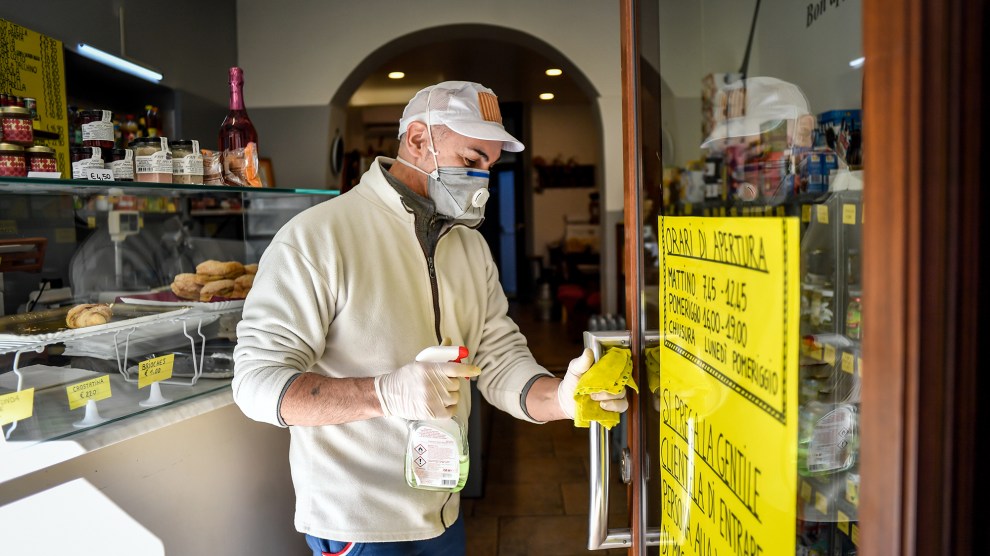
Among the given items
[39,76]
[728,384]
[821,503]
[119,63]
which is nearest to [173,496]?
[728,384]

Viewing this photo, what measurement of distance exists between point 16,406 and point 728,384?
55.1 inches

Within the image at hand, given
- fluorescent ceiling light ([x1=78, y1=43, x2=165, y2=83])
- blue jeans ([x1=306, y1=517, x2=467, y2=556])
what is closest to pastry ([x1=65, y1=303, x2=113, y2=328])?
blue jeans ([x1=306, y1=517, x2=467, y2=556])

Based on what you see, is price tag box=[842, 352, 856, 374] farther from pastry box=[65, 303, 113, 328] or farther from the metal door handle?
pastry box=[65, 303, 113, 328]

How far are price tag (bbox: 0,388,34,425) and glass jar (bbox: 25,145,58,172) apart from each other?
504mm

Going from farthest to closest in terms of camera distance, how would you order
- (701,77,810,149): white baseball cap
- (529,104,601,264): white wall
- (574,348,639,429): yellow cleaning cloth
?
(529,104,601,264): white wall
(574,348,639,429): yellow cleaning cloth
(701,77,810,149): white baseball cap

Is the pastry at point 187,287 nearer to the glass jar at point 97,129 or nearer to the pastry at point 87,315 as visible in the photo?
the pastry at point 87,315

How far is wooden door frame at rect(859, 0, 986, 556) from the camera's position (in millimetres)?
452

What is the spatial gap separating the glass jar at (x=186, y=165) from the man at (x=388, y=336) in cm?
60

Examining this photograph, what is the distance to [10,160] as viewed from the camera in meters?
1.52

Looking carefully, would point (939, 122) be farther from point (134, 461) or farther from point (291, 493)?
point (291, 493)

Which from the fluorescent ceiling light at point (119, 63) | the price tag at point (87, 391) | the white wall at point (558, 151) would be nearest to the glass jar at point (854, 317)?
the price tag at point (87, 391)

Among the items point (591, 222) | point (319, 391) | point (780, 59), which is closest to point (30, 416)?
point (319, 391)

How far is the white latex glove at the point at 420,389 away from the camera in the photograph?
1279 mm

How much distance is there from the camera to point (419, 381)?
127cm
